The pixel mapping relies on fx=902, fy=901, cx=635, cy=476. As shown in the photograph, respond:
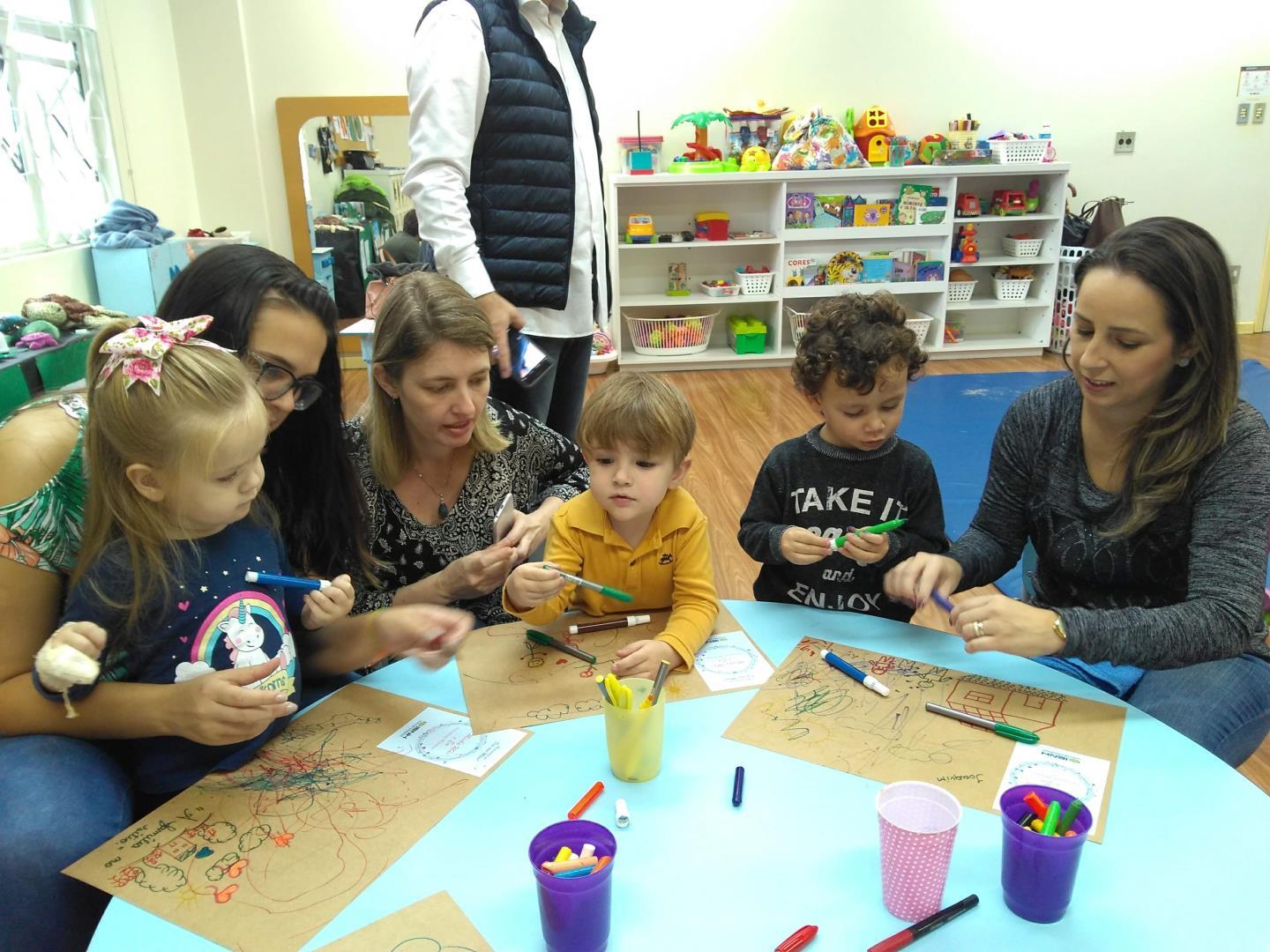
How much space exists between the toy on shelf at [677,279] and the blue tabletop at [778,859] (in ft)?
15.3

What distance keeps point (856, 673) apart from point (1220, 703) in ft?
1.62

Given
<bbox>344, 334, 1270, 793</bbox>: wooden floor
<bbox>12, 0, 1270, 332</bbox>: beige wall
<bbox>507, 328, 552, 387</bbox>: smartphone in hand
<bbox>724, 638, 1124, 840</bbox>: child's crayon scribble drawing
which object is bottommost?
<bbox>344, 334, 1270, 793</bbox>: wooden floor

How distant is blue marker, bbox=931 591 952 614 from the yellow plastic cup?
0.45m

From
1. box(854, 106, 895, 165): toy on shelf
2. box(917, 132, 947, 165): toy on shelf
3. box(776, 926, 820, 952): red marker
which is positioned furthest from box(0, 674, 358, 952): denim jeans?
box(917, 132, 947, 165): toy on shelf

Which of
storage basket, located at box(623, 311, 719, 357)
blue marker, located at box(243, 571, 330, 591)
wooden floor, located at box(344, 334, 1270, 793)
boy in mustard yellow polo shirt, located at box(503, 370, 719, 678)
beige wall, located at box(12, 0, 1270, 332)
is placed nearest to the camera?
blue marker, located at box(243, 571, 330, 591)

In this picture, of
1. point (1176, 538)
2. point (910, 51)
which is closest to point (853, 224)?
point (910, 51)

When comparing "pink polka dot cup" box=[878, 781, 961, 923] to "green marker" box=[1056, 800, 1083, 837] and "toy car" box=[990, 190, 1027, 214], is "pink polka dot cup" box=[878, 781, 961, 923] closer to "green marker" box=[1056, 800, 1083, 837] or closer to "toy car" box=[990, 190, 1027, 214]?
"green marker" box=[1056, 800, 1083, 837]

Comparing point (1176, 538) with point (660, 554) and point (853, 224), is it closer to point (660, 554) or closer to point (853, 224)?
point (660, 554)

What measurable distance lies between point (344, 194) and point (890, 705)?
5.11 metres

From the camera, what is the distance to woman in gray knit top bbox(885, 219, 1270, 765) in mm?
1142

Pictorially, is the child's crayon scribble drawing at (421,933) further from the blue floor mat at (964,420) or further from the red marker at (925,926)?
the blue floor mat at (964,420)

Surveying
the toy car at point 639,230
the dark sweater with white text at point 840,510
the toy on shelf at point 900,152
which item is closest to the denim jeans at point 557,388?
the dark sweater with white text at point 840,510

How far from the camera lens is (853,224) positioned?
17.5 feet

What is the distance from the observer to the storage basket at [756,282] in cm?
535
